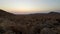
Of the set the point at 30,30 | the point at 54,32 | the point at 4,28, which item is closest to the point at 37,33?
the point at 30,30

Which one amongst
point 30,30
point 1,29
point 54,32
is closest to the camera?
point 54,32

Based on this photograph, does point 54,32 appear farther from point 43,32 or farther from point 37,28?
point 37,28

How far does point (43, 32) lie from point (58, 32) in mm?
1321

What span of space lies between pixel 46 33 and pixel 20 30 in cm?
360

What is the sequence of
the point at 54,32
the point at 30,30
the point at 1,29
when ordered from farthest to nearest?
the point at 30,30 → the point at 1,29 → the point at 54,32

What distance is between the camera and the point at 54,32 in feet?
43.0

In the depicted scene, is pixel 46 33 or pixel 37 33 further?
pixel 37 33

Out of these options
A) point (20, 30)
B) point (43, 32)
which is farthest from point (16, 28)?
point (43, 32)

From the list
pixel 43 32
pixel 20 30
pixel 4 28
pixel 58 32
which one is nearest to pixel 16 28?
pixel 20 30

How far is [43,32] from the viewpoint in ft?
44.1

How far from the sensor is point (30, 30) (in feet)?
51.4

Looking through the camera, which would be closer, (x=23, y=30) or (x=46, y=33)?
(x=46, y=33)

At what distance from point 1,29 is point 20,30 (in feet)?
7.24

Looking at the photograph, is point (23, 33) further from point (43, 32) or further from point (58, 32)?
point (58, 32)
